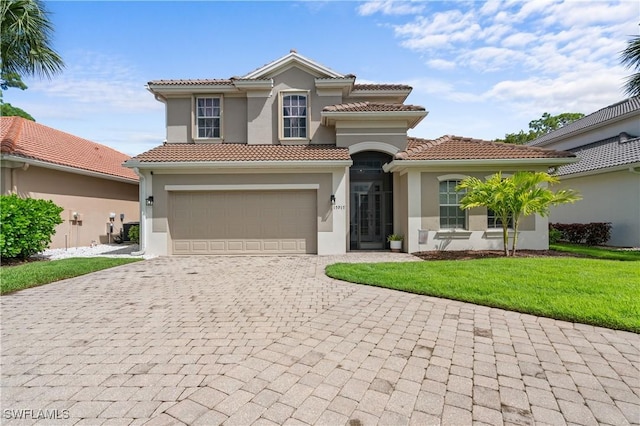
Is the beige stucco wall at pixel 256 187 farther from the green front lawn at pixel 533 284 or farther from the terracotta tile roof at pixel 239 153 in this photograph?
the green front lawn at pixel 533 284

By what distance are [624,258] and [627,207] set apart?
5139mm

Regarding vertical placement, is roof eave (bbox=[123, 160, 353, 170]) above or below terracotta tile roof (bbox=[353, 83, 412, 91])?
below

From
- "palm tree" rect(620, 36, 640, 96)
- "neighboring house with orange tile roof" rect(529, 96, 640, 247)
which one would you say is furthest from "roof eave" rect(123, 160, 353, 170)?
"palm tree" rect(620, 36, 640, 96)

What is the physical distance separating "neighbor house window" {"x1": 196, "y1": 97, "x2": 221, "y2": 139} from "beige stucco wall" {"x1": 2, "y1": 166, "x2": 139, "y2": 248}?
6.47m

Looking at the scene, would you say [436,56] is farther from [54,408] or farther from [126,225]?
[126,225]

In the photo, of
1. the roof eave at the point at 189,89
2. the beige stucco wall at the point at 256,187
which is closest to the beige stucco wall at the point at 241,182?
the beige stucco wall at the point at 256,187

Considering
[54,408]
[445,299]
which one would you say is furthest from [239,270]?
[54,408]

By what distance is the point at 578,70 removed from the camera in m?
9.71

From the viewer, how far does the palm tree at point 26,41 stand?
33.4 feet

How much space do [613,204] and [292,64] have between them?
15.9m

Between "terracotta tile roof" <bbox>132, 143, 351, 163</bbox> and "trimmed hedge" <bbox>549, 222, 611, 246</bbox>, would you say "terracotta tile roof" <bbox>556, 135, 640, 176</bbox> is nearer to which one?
"trimmed hedge" <bbox>549, 222, 611, 246</bbox>

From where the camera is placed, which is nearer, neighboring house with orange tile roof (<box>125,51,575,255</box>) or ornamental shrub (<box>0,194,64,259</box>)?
ornamental shrub (<box>0,194,64,259</box>)

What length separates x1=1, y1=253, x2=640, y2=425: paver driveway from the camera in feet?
8.77

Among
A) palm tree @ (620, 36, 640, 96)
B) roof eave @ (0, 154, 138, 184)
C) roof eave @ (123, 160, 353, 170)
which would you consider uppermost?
palm tree @ (620, 36, 640, 96)
